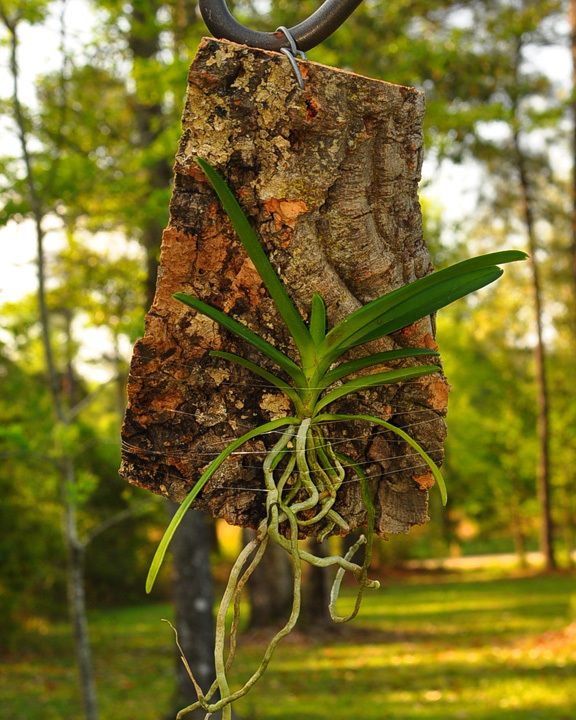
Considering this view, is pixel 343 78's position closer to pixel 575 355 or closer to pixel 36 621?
pixel 36 621

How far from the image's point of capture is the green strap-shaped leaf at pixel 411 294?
0.96 m

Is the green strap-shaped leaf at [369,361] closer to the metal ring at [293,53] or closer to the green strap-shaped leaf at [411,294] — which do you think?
the green strap-shaped leaf at [411,294]

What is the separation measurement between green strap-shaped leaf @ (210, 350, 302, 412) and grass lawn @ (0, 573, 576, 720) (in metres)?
6.38

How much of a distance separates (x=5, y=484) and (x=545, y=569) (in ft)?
42.0

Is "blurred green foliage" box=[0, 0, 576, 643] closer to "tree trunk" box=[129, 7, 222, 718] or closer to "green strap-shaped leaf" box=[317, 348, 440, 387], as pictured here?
"tree trunk" box=[129, 7, 222, 718]

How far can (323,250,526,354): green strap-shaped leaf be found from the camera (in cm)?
Result: 96

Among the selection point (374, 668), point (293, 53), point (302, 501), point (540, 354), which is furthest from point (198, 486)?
point (540, 354)

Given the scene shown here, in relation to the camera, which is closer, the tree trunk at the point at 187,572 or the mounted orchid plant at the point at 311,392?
the mounted orchid plant at the point at 311,392

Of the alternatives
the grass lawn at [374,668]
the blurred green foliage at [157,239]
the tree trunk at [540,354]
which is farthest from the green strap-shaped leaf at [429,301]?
the tree trunk at [540,354]

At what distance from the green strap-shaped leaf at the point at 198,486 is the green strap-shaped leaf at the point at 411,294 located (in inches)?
5.1

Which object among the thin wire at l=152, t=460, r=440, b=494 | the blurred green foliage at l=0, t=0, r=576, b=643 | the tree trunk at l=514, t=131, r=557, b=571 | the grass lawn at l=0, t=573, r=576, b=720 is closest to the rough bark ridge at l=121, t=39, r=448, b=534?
the thin wire at l=152, t=460, r=440, b=494

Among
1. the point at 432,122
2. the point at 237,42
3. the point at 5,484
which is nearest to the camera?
the point at 237,42

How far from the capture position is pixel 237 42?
1101mm

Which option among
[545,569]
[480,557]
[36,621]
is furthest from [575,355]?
[36,621]
